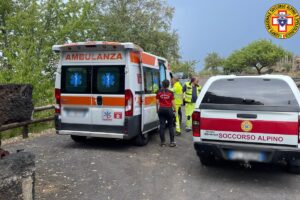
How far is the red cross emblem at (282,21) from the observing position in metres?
13.2

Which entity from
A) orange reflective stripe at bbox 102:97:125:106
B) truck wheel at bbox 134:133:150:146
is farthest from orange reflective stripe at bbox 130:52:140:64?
truck wheel at bbox 134:133:150:146

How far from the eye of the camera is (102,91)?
823 centimetres

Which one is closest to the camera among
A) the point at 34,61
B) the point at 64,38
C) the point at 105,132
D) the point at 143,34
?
the point at 105,132

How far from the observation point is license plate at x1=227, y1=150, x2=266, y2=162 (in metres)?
5.86

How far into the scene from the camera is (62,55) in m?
8.56

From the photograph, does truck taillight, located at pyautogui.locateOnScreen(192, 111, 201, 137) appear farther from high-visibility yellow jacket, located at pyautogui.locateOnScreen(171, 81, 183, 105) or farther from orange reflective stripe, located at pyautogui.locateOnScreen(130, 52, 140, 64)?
high-visibility yellow jacket, located at pyautogui.locateOnScreen(171, 81, 183, 105)

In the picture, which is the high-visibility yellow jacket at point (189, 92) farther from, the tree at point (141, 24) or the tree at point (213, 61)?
the tree at point (213, 61)

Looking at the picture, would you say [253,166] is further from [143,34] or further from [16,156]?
[143,34]

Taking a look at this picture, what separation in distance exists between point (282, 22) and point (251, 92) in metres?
8.34

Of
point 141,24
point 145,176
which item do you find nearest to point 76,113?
point 145,176

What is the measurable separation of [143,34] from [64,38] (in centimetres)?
1005

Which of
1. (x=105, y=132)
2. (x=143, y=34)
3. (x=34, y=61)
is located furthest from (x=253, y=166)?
(x=143, y=34)

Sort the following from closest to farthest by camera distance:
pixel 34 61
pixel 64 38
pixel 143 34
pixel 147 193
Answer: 1. pixel 147 193
2. pixel 34 61
3. pixel 64 38
4. pixel 143 34

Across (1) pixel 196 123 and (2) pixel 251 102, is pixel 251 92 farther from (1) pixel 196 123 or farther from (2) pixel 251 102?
(1) pixel 196 123
